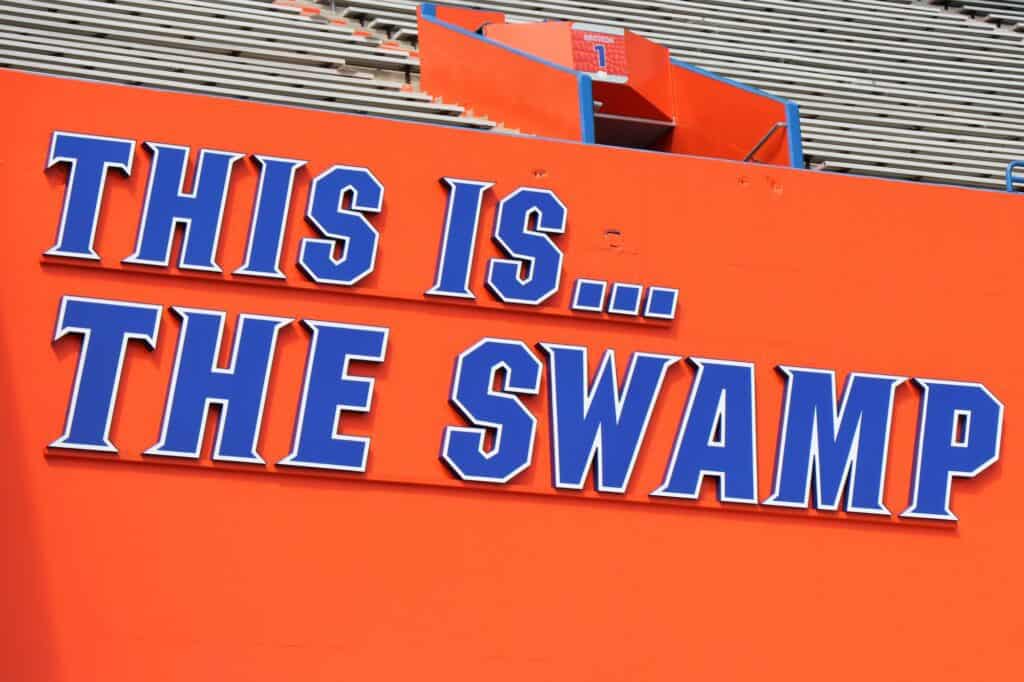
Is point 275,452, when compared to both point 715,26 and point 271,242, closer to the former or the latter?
point 271,242

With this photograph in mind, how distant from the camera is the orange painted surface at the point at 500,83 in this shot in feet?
22.0

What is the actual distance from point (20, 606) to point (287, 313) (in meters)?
1.39

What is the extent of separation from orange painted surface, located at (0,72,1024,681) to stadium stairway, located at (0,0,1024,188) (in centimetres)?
121

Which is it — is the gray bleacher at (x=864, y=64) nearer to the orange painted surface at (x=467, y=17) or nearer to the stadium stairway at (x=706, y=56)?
the stadium stairway at (x=706, y=56)

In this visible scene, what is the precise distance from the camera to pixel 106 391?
5.33 m

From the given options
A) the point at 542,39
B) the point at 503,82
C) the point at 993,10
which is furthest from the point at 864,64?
the point at 503,82

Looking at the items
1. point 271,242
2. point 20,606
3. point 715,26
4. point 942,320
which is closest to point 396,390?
point 271,242

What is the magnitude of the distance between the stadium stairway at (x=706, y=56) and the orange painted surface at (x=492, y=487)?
Result: 1215 millimetres

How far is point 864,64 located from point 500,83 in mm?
3539

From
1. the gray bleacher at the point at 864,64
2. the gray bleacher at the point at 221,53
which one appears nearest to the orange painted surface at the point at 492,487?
the gray bleacher at the point at 221,53

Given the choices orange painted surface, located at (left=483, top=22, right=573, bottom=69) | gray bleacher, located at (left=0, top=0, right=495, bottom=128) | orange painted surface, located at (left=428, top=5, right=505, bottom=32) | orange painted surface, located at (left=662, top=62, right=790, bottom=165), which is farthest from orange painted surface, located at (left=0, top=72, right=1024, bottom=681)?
orange painted surface, located at (left=428, top=5, right=505, bottom=32)

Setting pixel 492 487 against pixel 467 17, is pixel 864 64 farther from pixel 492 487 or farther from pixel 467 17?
pixel 492 487

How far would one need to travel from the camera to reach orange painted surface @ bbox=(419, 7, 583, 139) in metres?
6.70

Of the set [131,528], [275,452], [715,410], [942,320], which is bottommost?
[131,528]
